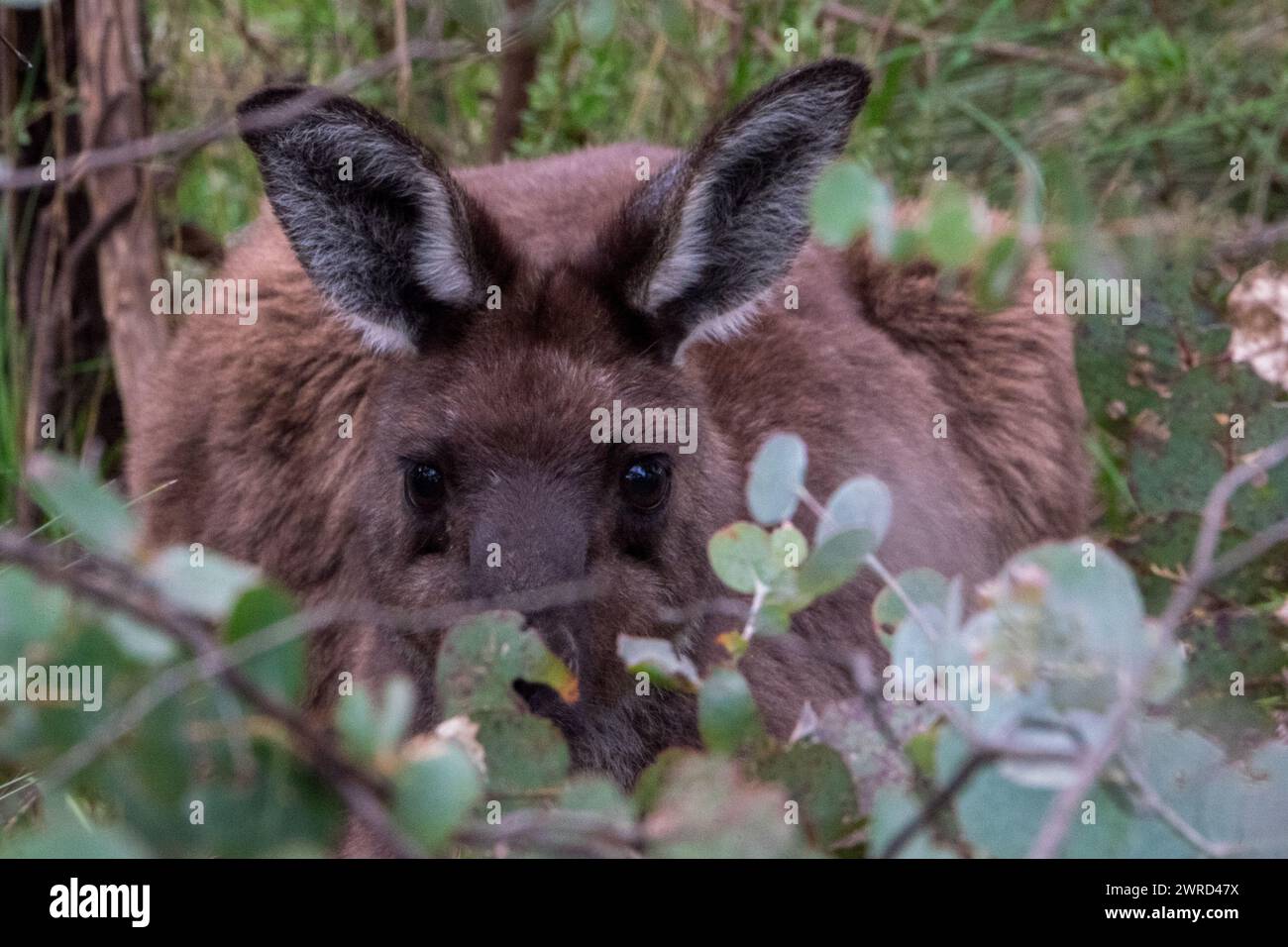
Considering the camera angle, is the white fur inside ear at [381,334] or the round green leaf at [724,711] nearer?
the round green leaf at [724,711]

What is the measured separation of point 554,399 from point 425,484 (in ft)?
1.12

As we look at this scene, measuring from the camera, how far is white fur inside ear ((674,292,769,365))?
3.71m

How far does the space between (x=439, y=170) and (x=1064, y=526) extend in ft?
8.00

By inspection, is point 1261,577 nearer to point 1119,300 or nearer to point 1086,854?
point 1119,300

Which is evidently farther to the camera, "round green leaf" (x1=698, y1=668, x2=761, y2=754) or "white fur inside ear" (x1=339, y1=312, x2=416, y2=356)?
"white fur inside ear" (x1=339, y1=312, x2=416, y2=356)

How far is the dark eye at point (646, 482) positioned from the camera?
11.3ft

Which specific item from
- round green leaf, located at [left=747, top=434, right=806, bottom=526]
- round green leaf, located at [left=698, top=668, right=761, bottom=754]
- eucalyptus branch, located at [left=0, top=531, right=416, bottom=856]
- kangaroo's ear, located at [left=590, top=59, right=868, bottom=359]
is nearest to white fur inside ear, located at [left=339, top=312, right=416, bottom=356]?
kangaroo's ear, located at [left=590, top=59, right=868, bottom=359]

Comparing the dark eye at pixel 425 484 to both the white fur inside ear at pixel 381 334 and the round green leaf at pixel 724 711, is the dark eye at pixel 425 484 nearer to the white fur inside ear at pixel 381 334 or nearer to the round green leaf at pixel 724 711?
the white fur inside ear at pixel 381 334

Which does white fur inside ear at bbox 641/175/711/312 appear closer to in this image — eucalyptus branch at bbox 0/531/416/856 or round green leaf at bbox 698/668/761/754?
round green leaf at bbox 698/668/761/754

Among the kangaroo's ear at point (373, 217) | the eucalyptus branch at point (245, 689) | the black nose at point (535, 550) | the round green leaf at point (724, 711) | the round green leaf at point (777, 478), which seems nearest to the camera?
the eucalyptus branch at point (245, 689)

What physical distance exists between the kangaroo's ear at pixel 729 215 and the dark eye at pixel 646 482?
12.5 inches

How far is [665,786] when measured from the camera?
2.27m

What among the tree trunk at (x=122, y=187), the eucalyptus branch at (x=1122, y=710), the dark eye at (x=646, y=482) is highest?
the tree trunk at (x=122, y=187)

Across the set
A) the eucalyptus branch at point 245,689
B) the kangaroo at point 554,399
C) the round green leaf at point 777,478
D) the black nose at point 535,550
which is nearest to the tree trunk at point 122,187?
the kangaroo at point 554,399
